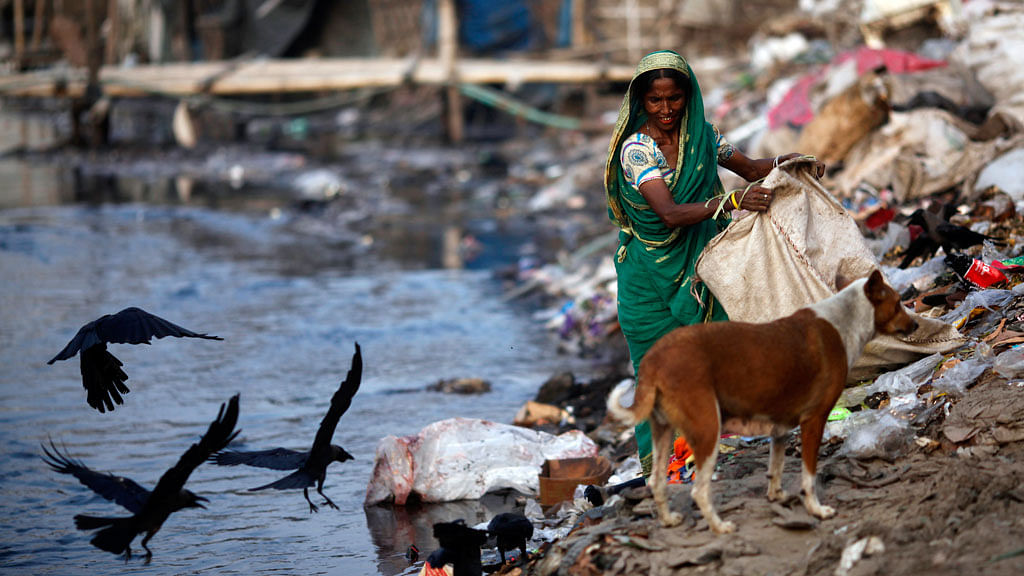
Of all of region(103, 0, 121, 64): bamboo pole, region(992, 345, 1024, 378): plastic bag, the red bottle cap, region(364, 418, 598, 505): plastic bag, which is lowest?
region(364, 418, 598, 505): plastic bag

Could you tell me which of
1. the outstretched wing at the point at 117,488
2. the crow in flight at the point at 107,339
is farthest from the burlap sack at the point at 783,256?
the outstretched wing at the point at 117,488

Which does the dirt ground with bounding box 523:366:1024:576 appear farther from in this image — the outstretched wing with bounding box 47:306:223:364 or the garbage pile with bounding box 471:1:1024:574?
the outstretched wing with bounding box 47:306:223:364

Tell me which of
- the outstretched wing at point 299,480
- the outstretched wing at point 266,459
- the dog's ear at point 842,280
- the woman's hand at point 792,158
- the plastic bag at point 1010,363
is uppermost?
the woman's hand at point 792,158

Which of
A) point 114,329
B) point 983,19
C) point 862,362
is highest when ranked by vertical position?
point 983,19

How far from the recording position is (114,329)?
351 cm

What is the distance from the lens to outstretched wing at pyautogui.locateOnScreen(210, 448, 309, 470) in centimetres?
347

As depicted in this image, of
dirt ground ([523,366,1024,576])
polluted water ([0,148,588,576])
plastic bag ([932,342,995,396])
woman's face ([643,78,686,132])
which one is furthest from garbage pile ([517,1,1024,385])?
woman's face ([643,78,686,132])

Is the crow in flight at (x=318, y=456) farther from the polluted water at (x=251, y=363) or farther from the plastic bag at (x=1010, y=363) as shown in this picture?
the plastic bag at (x=1010, y=363)

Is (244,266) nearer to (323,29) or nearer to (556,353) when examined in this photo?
(556,353)

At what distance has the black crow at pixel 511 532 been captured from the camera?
3.43 metres


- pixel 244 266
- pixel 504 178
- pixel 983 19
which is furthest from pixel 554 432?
pixel 504 178

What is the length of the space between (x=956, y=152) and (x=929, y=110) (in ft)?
1.80

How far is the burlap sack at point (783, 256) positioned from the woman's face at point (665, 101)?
0.38 m

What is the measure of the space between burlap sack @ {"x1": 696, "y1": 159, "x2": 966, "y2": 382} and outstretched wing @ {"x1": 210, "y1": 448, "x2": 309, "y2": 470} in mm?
1515
